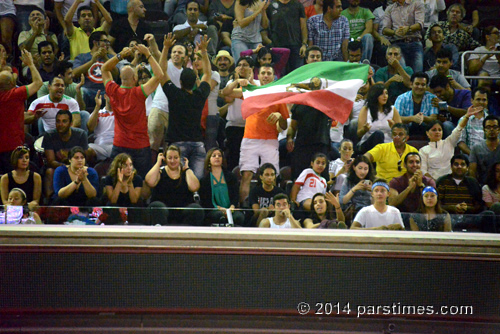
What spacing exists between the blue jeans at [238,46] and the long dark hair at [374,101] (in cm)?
239

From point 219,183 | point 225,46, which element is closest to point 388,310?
point 219,183

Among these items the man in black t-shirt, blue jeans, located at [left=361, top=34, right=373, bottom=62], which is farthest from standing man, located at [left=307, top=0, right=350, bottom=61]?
the man in black t-shirt

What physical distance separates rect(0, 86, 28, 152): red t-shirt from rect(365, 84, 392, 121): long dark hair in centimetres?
426

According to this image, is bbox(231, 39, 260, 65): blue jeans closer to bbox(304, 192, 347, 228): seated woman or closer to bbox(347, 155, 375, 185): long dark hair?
bbox(347, 155, 375, 185): long dark hair

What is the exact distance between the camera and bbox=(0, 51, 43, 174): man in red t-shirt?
7.71m

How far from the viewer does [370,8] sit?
38.5 ft

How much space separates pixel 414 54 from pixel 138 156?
4970 millimetres

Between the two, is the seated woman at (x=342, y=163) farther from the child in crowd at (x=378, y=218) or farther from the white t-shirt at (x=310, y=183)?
the child in crowd at (x=378, y=218)

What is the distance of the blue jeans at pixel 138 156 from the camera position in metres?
7.46

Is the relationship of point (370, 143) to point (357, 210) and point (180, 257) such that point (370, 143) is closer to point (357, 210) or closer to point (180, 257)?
point (357, 210)

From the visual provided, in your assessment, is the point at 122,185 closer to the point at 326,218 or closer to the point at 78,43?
the point at 326,218

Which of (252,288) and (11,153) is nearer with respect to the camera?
(252,288)

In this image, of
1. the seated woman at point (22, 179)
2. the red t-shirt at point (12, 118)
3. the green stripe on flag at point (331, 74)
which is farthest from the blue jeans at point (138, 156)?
the green stripe on flag at point (331, 74)

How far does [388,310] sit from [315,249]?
2.35ft
